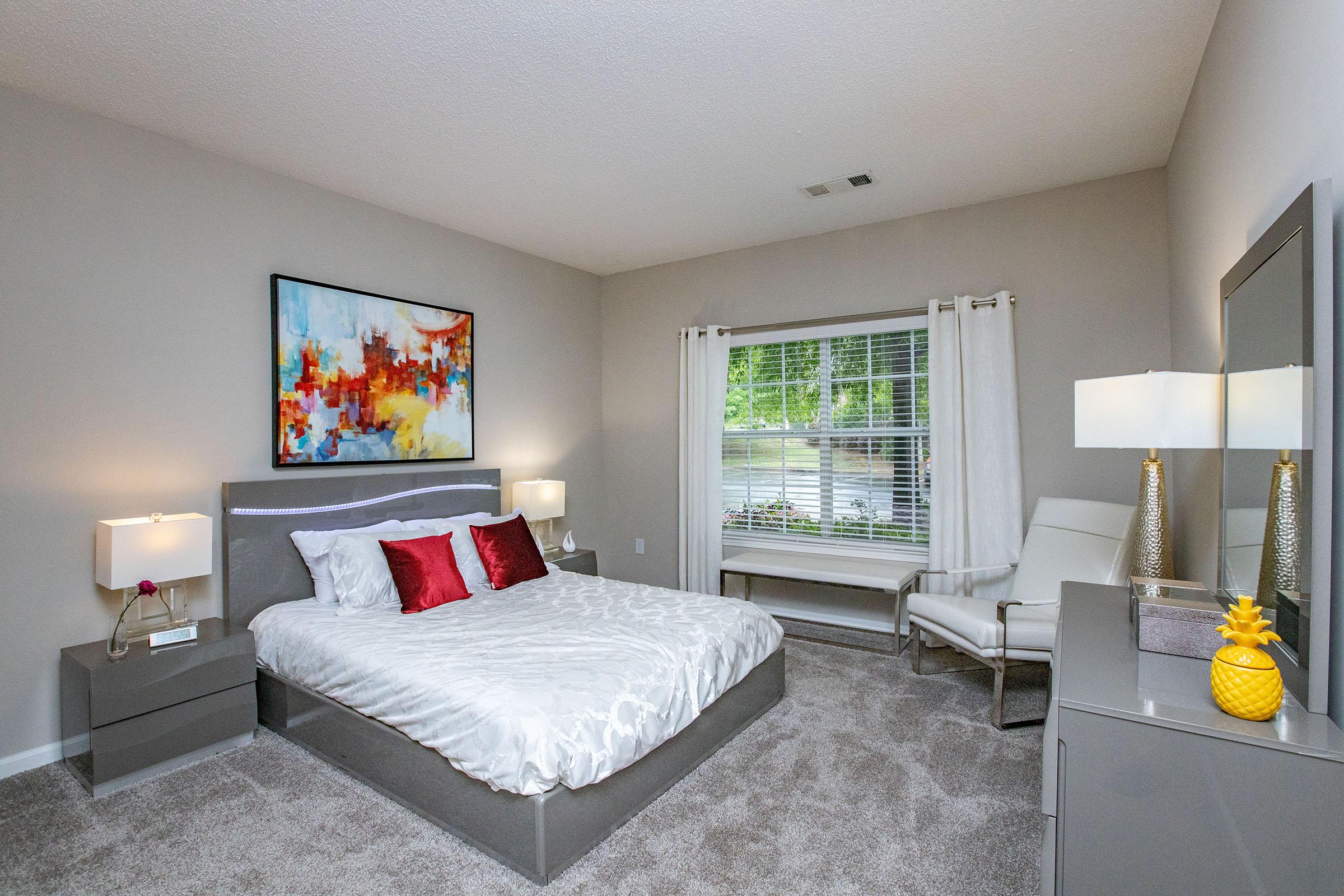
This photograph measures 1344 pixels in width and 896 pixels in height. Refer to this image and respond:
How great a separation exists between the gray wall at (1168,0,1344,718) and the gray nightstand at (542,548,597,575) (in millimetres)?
3376

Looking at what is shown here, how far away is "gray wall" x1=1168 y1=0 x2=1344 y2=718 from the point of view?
4.45 ft

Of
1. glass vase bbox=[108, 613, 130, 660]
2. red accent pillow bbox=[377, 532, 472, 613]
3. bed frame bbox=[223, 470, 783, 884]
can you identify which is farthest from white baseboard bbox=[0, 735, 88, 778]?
red accent pillow bbox=[377, 532, 472, 613]

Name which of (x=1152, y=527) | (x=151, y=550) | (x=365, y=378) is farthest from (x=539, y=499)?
(x=1152, y=527)

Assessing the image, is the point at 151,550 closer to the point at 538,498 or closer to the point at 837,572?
the point at 538,498

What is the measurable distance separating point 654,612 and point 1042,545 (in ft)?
6.96

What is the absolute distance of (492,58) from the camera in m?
2.47

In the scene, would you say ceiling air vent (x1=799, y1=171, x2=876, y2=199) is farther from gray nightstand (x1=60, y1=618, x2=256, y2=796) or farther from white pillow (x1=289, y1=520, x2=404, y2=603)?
gray nightstand (x1=60, y1=618, x2=256, y2=796)

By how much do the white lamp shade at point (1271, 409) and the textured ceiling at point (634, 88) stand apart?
1398 mm

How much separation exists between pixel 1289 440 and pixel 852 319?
10.5 ft

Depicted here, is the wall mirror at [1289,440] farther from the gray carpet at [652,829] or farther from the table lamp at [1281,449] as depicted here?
the gray carpet at [652,829]

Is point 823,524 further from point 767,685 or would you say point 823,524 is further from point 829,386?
point 767,685

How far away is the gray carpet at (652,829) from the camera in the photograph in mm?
2008

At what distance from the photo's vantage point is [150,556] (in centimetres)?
271

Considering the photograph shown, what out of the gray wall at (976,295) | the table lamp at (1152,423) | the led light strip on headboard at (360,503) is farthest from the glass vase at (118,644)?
the table lamp at (1152,423)
